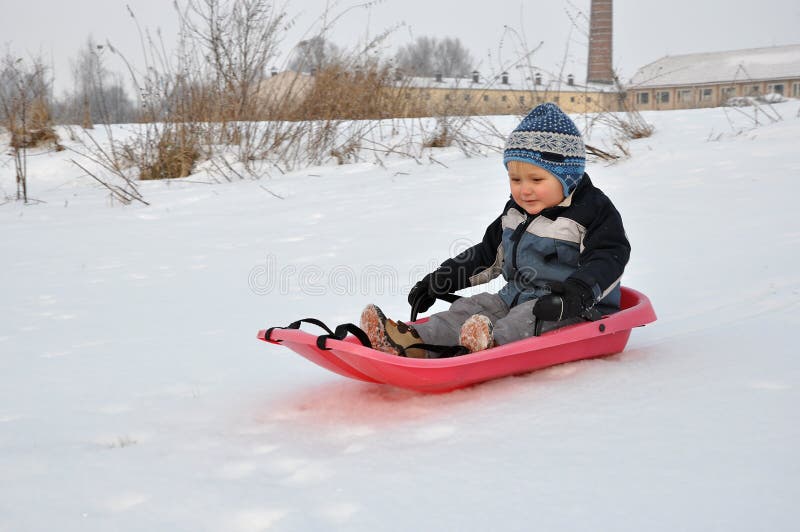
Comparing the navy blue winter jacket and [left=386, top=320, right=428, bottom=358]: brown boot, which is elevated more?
the navy blue winter jacket

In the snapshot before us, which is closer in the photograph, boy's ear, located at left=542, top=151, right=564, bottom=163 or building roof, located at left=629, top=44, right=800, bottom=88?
boy's ear, located at left=542, top=151, right=564, bottom=163

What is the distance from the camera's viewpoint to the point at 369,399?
2.07 m

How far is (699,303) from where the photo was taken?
2797 millimetres

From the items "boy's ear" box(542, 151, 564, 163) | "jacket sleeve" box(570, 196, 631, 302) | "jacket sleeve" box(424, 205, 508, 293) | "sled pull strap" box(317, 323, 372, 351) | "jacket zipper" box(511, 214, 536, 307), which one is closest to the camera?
"sled pull strap" box(317, 323, 372, 351)

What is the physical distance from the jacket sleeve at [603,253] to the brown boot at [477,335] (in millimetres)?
285

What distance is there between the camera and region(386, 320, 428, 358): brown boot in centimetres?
215

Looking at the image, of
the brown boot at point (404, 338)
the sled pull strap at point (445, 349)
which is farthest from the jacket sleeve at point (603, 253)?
the brown boot at point (404, 338)

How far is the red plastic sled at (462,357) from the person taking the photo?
1.86 metres

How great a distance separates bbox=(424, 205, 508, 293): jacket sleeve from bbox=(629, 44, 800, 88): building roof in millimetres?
42382

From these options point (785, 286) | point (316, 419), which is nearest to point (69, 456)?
point (316, 419)

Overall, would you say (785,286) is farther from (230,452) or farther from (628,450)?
(230,452)

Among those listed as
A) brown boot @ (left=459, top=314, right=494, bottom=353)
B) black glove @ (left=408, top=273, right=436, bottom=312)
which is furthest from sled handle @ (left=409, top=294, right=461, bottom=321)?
brown boot @ (left=459, top=314, right=494, bottom=353)

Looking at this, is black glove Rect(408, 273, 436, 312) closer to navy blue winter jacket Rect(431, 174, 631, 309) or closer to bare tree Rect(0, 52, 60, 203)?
navy blue winter jacket Rect(431, 174, 631, 309)

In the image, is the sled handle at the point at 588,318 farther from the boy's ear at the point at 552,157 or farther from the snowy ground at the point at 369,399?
the boy's ear at the point at 552,157
